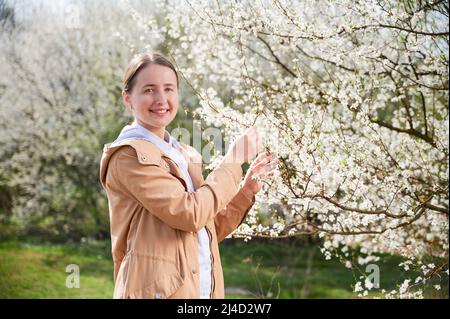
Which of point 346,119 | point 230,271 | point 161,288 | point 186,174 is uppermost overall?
point 346,119

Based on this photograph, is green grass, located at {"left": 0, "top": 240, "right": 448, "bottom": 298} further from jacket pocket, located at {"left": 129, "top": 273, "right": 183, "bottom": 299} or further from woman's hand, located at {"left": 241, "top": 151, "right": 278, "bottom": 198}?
jacket pocket, located at {"left": 129, "top": 273, "right": 183, "bottom": 299}

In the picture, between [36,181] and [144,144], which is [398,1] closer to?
[144,144]

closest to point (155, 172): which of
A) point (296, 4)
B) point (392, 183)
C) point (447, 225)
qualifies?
point (392, 183)

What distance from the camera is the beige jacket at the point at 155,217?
194 cm

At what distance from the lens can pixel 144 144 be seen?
2059mm

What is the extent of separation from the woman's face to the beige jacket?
0.12 m

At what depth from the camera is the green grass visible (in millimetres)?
8562

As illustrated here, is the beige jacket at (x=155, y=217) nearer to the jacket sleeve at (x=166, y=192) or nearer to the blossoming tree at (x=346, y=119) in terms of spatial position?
the jacket sleeve at (x=166, y=192)

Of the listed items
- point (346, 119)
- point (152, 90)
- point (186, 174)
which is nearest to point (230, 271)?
point (346, 119)

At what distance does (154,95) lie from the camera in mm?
2133

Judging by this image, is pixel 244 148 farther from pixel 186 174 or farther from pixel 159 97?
pixel 159 97

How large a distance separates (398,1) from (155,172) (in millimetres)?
2246

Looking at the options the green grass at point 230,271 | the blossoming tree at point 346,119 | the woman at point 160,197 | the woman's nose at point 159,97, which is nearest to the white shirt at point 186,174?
the woman at point 160,197

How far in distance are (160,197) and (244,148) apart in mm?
404
